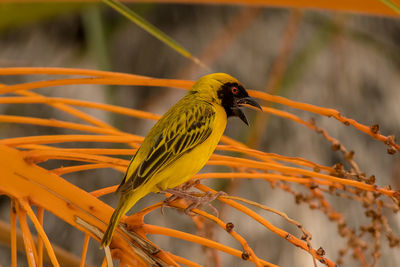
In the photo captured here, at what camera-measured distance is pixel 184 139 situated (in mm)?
476

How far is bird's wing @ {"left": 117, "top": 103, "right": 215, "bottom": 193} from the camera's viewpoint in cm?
42

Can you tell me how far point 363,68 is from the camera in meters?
1.23

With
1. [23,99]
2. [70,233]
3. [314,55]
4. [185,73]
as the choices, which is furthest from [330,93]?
[23,99]

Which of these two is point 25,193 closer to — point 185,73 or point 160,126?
point 160,126

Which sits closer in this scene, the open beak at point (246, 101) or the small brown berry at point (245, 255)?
the small brown berry at point (245, 255)

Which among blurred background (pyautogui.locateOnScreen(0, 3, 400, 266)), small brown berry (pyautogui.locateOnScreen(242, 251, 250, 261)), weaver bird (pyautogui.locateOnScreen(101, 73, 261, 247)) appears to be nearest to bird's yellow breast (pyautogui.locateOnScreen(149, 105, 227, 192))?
weaver bird (pyautogui.locateOnScreen(101, 73, 261, 247))

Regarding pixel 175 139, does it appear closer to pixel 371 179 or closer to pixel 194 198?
pixel 194 198

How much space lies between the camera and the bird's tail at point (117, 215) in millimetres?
375

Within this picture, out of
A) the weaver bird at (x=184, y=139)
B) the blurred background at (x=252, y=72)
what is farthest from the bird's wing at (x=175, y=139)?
the blurred background at (x=252, y=72)

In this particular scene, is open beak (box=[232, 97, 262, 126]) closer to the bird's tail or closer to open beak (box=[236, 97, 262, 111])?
open beak (box=[236, 97, 262, 111])

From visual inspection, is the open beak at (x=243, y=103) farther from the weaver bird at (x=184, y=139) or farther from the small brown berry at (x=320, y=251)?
the small brown berry at (x=320, y=251)

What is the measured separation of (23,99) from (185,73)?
2.43 feet

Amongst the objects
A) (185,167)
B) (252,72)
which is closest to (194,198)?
(185,167)

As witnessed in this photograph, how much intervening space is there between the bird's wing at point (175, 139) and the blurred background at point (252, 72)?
514mm
